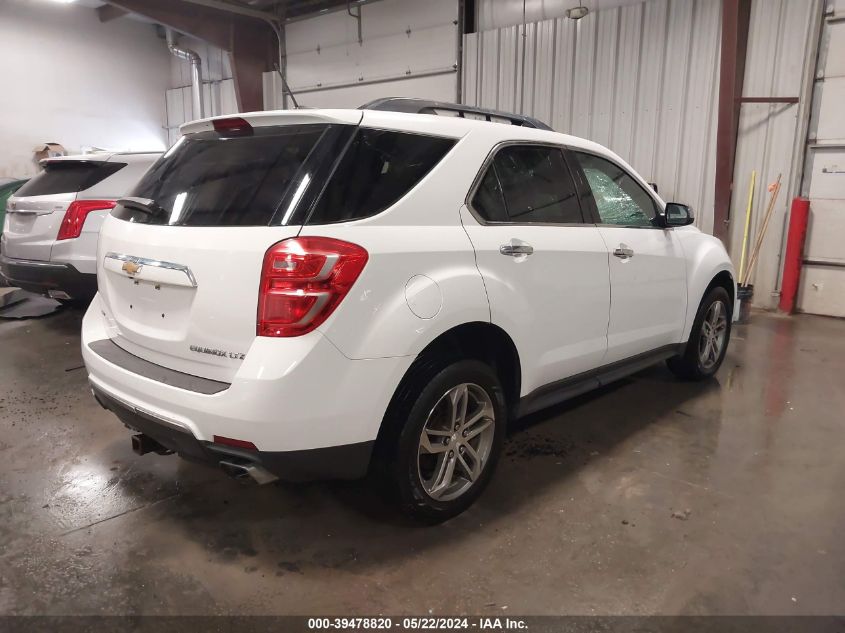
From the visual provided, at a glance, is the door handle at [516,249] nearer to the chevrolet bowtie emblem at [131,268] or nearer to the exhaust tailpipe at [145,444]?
the chevrolet bowtie emblem at [131,268]

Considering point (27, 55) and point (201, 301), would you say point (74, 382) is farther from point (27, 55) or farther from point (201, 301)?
point (27, 55)

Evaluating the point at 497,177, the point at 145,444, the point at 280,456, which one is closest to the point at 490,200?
the point at 497,177

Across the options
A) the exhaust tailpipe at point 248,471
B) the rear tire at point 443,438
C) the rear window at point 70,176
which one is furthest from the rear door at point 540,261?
the rear window at point 70,176

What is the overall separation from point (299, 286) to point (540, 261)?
3.73ft

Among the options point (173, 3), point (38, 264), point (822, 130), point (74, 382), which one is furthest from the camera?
point (173, 3)

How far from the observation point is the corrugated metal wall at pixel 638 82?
6879 millimetres

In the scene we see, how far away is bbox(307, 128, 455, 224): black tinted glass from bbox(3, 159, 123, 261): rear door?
379 centimetres

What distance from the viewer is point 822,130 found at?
6359 millimetres

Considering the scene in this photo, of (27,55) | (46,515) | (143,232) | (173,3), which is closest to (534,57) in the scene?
(173,3)

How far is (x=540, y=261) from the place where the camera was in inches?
98.5

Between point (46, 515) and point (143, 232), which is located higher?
point (143, 232)

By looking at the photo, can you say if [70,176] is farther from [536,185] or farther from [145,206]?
[536,185]

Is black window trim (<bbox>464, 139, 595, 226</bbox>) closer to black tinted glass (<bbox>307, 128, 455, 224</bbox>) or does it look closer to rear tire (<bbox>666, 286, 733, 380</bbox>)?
black tinted glass (<bbox>307, 128, 455, 224</bbox>)

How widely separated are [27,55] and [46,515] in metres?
Answer: 11.7
